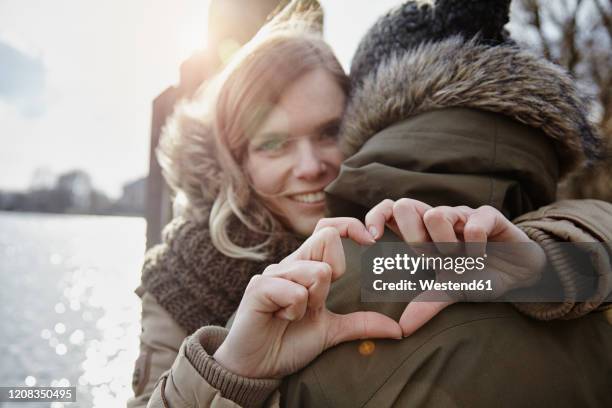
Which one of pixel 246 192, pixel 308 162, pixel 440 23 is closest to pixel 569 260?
pixel 440 23

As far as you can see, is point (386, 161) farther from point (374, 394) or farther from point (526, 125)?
point (374, 394)

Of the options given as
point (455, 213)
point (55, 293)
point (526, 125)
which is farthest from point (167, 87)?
point (55, 293)

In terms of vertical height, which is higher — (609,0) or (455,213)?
(609,0)

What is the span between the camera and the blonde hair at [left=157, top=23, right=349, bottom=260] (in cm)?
188

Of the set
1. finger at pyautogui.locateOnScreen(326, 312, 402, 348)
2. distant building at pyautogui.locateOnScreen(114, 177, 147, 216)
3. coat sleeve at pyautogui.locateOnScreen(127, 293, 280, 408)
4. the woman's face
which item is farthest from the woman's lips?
distant building at pyautogui.locateOnScreen(114, 177, 147, 216)

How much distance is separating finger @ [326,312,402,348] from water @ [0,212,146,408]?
556cm

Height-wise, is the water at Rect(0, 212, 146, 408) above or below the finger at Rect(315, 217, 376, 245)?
below

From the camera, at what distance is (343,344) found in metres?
0.94

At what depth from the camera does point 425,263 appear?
3.06 feet

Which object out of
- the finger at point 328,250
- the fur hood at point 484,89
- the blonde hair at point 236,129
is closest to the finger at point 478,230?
the finger at point 328,250

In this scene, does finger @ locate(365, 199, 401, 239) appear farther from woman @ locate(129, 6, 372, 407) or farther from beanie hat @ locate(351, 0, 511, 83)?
woman @ locate(129, 6, 372, 407)

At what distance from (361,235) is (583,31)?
8858 millimetres

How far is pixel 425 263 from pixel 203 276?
1.15 metres

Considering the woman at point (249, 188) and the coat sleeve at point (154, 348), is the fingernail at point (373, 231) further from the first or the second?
the coat sleeve at point (154, 348)
